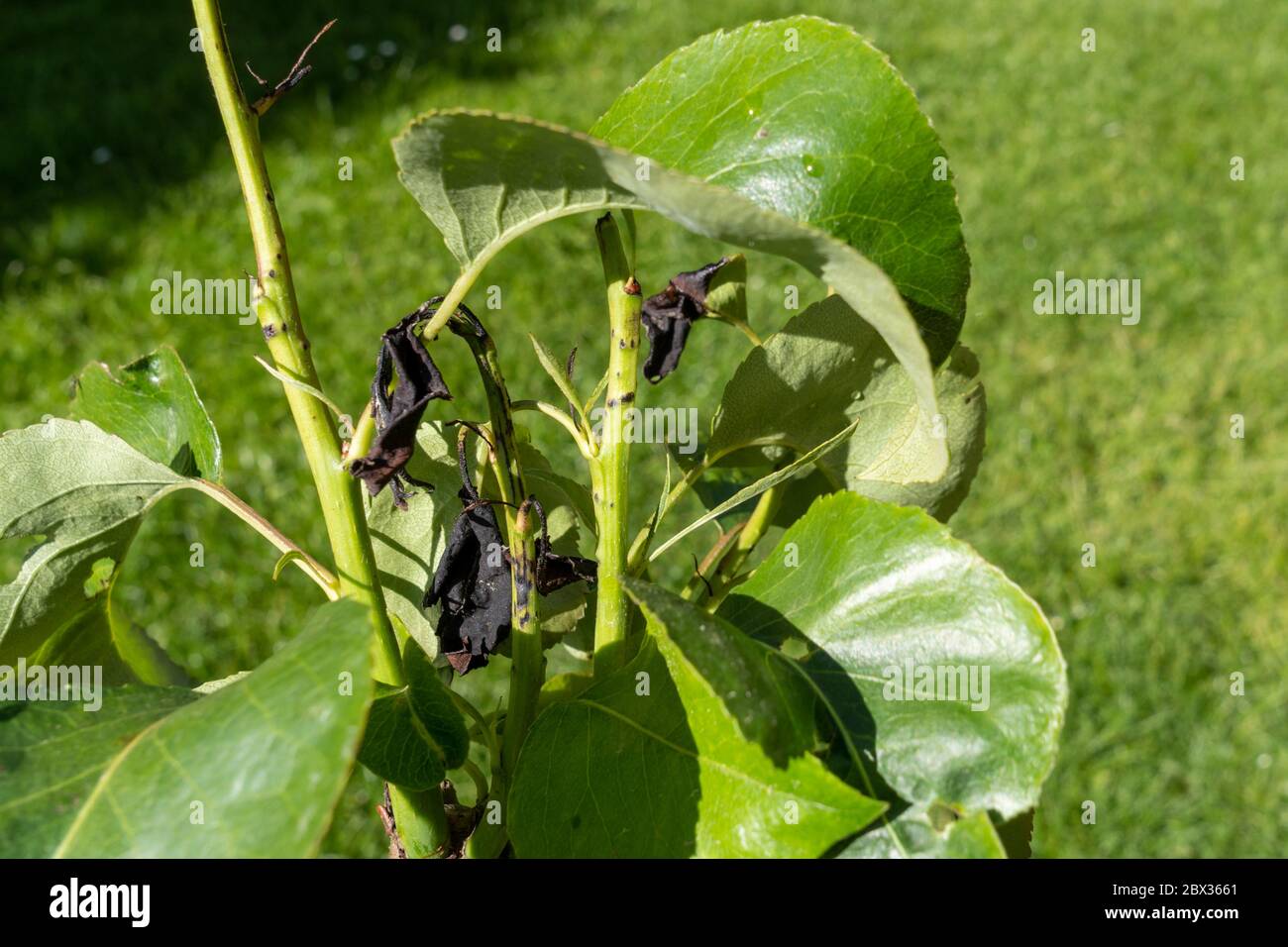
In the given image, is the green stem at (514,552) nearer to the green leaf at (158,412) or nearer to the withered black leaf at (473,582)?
the withered black leaf at (473,582)

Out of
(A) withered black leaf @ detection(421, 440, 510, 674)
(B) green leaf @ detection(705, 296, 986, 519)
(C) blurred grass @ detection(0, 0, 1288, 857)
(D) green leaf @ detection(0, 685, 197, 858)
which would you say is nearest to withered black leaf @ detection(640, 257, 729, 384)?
(B) green leaf @ detection(705, 296, 986, 519)

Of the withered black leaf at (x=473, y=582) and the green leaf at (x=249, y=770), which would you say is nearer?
the green leaf at (x=249, y=770)
